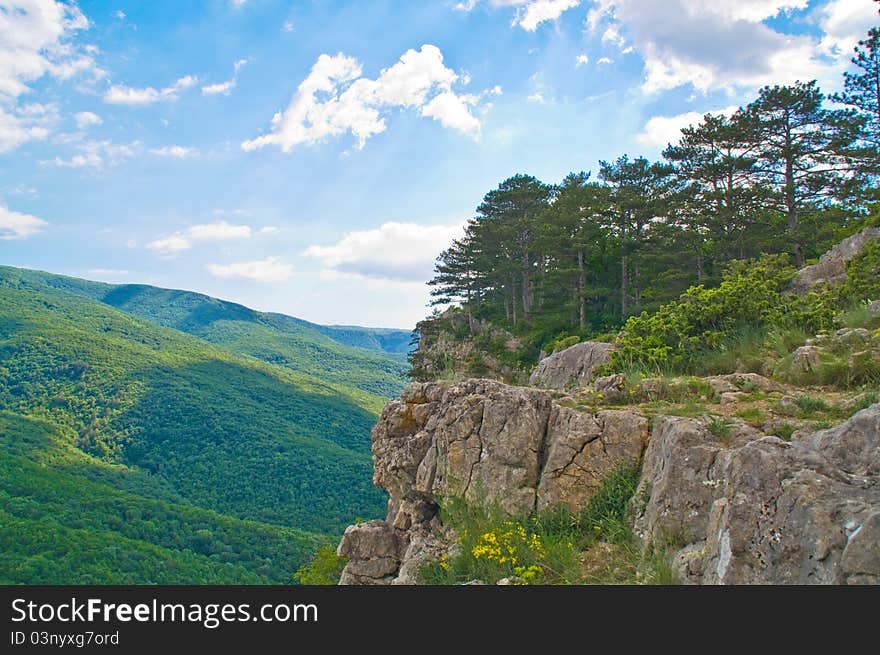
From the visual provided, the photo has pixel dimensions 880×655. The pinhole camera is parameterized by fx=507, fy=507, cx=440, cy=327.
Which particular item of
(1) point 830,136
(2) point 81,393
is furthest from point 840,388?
(2) point 81,393

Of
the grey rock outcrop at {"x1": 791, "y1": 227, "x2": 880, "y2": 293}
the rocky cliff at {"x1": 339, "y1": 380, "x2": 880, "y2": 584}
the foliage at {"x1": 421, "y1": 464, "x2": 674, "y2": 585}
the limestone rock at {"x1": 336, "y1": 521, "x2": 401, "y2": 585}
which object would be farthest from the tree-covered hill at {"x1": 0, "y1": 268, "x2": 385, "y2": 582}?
the grey rock outcrop at {"x1": 791, "y1": 227, "x2": 880, "y2": 293}

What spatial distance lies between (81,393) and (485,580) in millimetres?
129136

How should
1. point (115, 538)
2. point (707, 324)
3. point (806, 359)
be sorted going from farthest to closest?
point (115, 538)
point (707, 324)
point (806, 359)

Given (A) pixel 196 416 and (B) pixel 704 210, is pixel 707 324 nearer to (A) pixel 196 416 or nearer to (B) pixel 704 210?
(B) pixel 704 210

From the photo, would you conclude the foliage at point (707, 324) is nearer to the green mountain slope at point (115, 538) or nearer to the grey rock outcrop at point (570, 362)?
the grey rock outcrop at point (570, 362)

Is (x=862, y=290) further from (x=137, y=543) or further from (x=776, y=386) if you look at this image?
(x=137, y=543)

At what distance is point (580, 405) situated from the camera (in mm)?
6668

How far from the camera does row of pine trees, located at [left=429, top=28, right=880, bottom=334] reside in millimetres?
21688

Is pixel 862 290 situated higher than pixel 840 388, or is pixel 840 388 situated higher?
pixel 862 290

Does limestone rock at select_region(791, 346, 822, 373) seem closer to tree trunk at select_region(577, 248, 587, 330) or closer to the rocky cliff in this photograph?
the rocky cliff

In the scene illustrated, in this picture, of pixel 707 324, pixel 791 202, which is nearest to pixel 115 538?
pixel 707 324

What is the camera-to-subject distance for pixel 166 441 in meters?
96.4

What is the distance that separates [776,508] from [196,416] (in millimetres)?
114345

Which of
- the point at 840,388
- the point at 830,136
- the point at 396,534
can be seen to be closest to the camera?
the point at 840,388
